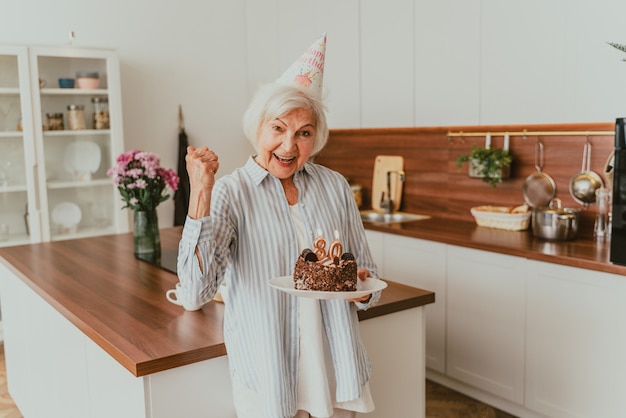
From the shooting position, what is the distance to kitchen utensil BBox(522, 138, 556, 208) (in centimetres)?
332

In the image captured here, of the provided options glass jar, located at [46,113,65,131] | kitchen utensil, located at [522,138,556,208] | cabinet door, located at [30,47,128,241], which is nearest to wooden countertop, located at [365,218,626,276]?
kitchen utensil, located at [522,138,556,208]

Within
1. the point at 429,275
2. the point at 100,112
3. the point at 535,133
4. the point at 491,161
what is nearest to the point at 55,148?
the point at 100,112

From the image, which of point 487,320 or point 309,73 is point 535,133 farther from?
point 309,73

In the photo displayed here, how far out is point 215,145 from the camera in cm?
515

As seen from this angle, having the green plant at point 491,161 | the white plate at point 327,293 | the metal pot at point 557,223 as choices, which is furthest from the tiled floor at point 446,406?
the white plate at point 327,293

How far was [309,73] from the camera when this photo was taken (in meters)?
1.61

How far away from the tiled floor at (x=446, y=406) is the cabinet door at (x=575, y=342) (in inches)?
9.7

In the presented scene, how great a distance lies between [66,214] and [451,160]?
2550mm

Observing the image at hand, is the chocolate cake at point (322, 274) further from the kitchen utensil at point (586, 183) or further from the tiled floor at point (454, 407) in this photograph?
the kitchen utensil at point (586, 183)

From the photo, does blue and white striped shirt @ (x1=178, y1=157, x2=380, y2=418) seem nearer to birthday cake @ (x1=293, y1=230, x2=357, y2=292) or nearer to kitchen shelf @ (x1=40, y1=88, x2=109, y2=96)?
birthday cake @ (x1=293, y1=230, x2=357, y2=292)

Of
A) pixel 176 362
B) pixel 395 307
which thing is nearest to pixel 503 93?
pixel 395 307

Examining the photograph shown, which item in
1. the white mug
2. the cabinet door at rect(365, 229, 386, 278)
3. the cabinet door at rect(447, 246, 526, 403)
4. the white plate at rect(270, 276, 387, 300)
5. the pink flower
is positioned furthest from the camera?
the cabinet door at rect(365, 229, 386, 278)

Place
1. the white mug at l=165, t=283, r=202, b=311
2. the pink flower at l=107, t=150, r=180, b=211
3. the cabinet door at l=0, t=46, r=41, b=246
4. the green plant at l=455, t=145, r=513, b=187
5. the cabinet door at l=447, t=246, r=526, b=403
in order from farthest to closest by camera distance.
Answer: the cabinet door at l=0, t=46, r=41, b=246 → the green plant at l=455, t=145, r=513, b=187 → the cabinet door at l=447, t=246, r=526, b=403 → the pink flower at l=107, t=150, r=180, b=211 → the white mug at l=165, t=283, r=202, b=311

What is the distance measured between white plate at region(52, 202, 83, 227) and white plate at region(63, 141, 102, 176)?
8.8 inches
